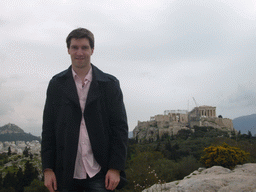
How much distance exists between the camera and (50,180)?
7.04 ft

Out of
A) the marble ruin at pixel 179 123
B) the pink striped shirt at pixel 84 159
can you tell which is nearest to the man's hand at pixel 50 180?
the pink striped shirt at pixel 84 159

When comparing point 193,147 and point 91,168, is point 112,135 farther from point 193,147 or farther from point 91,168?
point 193,147

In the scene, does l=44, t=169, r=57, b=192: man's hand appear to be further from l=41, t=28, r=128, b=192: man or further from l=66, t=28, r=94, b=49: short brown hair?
l=66, t=28, r=94, b=49: short brown hair

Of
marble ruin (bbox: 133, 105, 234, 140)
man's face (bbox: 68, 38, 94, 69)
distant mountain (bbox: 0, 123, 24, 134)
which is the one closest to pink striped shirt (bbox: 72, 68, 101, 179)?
man's face (bbox: 68, 38, 94, 69)

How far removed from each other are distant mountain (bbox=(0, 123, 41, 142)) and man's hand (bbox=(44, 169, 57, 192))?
7609 inches

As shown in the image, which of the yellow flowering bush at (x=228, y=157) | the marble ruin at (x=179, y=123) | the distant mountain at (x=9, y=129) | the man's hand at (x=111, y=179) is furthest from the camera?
the distant mountain at (x=9, y=129)

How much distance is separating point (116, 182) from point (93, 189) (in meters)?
0.20

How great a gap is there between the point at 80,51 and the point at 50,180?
1195mm

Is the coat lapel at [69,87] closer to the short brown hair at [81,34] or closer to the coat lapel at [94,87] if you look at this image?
the coat lapel at [94,87]

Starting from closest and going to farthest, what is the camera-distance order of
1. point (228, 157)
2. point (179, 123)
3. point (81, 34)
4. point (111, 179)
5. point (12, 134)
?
point (111, 179) < point (81, 34) < point (228, 157) < point (179, 123) < point (12, 134)

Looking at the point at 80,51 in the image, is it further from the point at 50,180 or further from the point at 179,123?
the point at 179,123

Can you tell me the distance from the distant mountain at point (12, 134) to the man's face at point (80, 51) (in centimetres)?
19346

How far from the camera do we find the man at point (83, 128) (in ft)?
6.87

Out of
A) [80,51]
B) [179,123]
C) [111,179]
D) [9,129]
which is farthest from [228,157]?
[9,129]
